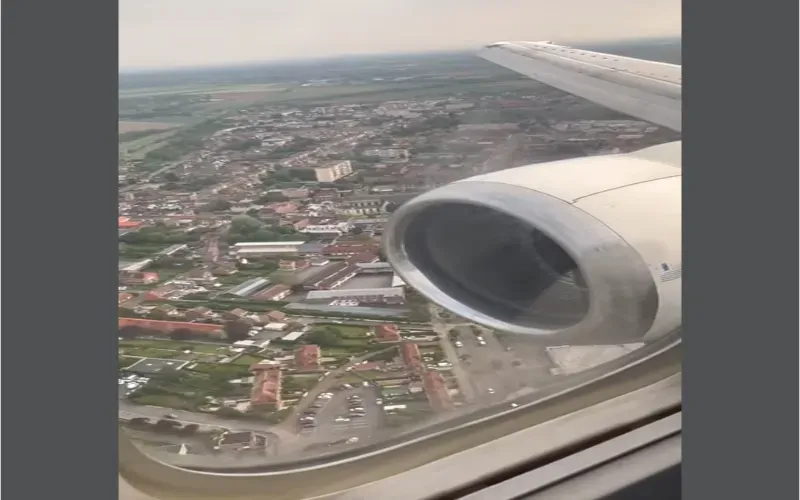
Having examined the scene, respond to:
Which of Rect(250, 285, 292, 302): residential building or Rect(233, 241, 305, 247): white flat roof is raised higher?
Rect(233, 241, 305, 247): white flat roof

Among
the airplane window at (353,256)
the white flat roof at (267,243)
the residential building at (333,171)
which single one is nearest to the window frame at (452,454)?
the airplane window at (353,256)

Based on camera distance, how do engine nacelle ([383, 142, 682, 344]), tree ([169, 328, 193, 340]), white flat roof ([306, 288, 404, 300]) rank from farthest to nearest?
engine nacelle ([383, 142, 682, 344])
white flat roof ([306, 288, 404, 300])
tree ([169, 328, 193, 340])

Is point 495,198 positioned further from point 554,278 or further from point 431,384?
point 431,384

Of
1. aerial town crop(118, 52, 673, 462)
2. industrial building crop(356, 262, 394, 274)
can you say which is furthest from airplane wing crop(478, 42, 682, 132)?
industrial building crop(356, 262, 394, 274)

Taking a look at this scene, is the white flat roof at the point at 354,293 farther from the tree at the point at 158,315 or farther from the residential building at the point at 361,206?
the tree at the point at 158,315

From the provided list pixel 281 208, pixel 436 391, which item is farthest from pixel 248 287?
pixel 436 391

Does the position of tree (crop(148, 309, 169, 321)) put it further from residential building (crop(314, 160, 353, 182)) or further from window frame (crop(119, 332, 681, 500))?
residential building (crop(314, 160, 353, 182))

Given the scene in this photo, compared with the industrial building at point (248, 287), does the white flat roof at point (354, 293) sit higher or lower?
lower
